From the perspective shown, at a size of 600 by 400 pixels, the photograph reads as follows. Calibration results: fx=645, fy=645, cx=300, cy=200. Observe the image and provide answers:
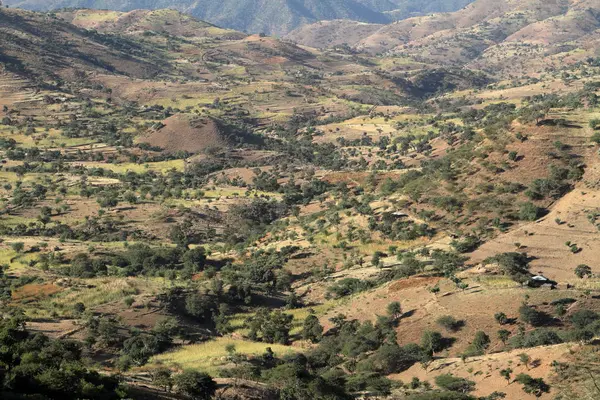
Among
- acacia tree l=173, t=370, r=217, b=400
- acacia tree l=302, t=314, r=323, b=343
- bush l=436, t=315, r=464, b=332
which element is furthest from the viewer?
acacia tree l=302, t=314, r=323, b=343

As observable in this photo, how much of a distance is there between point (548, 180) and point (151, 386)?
52.1 m

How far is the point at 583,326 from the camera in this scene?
152 ft

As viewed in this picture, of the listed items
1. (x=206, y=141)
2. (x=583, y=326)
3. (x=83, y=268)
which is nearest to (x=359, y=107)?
(x=206, y=141)

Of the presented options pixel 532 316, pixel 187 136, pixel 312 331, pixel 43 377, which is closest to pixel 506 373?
pixel 532 316

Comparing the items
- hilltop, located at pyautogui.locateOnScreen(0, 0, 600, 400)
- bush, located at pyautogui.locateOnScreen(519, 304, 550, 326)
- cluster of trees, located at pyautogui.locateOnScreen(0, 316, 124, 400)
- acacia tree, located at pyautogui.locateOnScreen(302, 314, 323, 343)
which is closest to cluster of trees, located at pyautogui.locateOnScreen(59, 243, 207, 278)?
hilltop, located at pyautogui.locateOnScreen(0, 0, 600, 400)

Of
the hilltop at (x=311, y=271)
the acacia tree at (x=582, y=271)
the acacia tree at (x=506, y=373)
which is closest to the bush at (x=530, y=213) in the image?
the hilltop at (x=311, y=271)

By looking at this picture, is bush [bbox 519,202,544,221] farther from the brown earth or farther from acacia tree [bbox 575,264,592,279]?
the brown earth

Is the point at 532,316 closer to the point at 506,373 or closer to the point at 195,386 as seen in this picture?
the point at 506,373

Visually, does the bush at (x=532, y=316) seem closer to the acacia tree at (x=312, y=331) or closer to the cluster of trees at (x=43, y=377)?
the acacia tree at (x=312, y=331)

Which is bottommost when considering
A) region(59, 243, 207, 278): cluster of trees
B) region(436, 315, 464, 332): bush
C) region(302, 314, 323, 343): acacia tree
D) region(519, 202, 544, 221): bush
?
region(59, 243, 207, 278): cluster of trees

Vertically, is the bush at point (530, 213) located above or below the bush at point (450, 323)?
above

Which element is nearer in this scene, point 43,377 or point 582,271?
point 43,377

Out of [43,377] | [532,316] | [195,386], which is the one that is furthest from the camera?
[532,316]

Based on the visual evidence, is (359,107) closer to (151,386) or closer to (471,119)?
(471,119)
